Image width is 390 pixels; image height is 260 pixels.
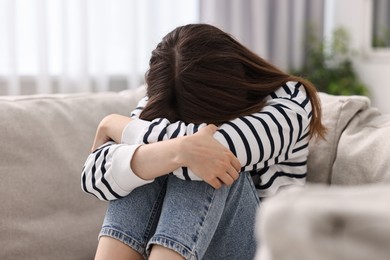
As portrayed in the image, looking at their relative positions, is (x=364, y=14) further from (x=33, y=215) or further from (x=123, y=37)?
(x=33, y=215)

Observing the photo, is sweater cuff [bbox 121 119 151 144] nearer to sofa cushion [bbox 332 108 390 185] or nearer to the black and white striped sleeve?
the black and white striped sleeve

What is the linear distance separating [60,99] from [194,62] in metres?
0.51

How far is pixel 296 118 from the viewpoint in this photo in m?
1.28

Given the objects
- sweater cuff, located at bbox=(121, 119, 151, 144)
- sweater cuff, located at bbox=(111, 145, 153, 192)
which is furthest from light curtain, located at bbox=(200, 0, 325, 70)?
sweater cuff, located at bbox=(111, 145, 153, 192)

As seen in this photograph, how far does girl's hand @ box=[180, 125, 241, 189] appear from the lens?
1.12 metres

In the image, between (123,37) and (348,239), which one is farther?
(123,37)

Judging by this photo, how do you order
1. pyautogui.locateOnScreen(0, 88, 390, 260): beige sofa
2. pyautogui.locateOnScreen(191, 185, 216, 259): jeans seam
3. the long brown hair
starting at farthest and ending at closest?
pyautogui.locateOnScreen(0, 88, 390, 260): beige sofa → the long brown hair → pyautogui.locateOnScreen(191, 185, 216, 259): jeans seam

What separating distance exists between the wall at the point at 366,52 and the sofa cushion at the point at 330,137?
2279 millimetres

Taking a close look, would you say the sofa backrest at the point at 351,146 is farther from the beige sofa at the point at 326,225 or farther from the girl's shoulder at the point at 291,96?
the beige sofa at the point at 326,225

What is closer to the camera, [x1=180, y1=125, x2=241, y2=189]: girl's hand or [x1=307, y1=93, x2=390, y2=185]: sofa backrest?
[x1=180, y1=125, x2=241, y2=189]: girl's hand

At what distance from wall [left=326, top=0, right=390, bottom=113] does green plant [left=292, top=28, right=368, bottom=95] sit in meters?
0.06

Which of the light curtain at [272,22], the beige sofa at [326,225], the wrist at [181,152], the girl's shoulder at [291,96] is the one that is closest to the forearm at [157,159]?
the wrist at [181,152]

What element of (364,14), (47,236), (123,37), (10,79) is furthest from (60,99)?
(364,14)

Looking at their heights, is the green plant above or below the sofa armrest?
below
